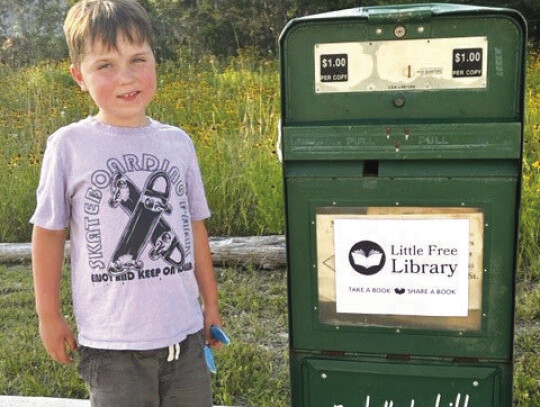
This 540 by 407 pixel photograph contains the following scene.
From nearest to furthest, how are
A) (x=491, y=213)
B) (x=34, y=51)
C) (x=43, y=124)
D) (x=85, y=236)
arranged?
(x=85, y=236), (x=491, y=213), (x=43, y=124), (x=34, y=51)

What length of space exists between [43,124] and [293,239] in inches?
187

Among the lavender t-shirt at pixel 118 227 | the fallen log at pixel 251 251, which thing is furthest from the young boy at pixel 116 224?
the fallen log at pixel 251 251

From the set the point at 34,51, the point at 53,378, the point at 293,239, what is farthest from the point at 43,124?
the point at 34,51

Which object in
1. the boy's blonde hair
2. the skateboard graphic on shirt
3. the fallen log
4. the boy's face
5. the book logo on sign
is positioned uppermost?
the boy's blonde hair

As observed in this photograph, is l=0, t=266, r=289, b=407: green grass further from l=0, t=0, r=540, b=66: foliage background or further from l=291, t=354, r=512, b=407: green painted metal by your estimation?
l=0, t=0, r=540, b=66: foliage background

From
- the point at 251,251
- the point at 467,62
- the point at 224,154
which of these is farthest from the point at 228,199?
the point at 467,62

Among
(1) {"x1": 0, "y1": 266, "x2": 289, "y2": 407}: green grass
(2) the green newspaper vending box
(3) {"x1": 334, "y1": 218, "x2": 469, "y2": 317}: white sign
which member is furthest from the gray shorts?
(1) {"x1": 0, "y1": 266, "x2": 289, "y2": 407}: green grass

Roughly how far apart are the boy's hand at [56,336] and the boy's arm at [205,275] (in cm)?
43

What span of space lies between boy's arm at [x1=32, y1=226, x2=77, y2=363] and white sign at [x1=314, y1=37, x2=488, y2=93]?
2.86 ft

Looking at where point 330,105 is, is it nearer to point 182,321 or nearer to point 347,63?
point 347,63

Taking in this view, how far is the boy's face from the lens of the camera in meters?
2.03

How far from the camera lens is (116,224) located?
2021mm

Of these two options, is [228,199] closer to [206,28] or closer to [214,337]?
[214,337]

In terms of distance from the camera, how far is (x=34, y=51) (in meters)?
15.5
